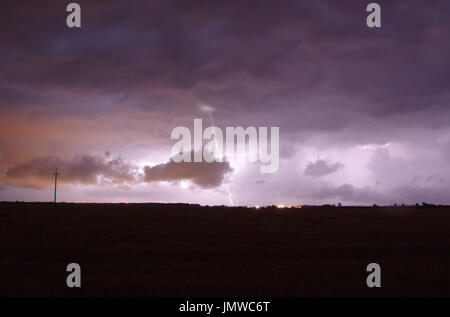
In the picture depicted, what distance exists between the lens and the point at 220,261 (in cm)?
2244

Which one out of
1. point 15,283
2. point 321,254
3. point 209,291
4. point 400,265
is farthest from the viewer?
point 321,254

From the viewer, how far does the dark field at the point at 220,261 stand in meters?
15.8

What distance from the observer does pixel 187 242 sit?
100ft

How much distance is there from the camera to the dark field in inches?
623

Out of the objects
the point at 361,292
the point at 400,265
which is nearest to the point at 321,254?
the point at 400,265
